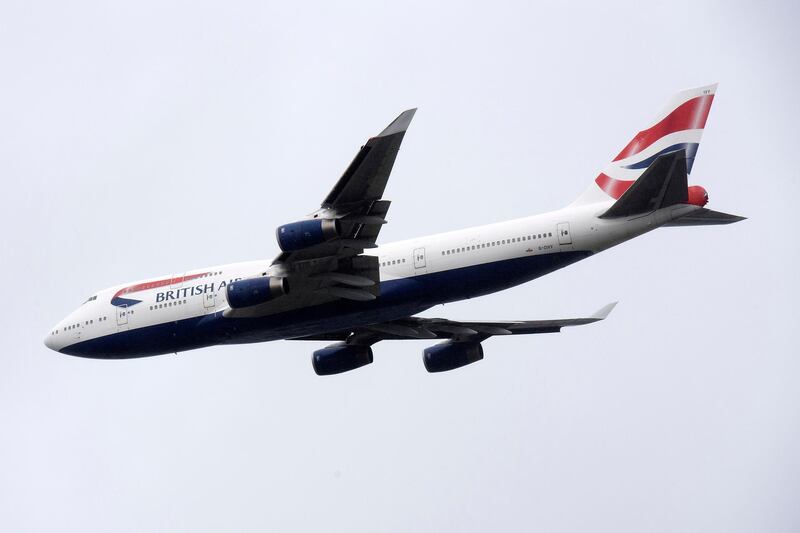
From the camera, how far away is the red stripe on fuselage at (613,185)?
36688 millimetres

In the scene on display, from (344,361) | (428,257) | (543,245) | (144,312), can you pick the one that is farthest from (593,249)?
(144,312)

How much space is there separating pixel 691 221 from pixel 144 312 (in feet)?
59.5

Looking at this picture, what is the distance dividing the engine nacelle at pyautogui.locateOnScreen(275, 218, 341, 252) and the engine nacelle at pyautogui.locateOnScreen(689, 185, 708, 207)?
10.1 meters

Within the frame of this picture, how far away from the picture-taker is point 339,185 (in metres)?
31.7

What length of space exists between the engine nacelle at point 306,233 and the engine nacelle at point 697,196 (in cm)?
1012

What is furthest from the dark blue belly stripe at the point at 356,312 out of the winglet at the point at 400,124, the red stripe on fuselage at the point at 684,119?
the winglet at the point at 400,124

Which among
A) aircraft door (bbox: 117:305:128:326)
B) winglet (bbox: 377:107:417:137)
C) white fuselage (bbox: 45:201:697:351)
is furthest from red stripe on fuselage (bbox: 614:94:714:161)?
aircraft door (bbox: 117:305:128:326)

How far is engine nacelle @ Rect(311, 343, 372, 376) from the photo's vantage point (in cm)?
4235

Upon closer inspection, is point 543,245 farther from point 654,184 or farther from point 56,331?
point 56,331

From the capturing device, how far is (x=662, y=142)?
3719 centimetres

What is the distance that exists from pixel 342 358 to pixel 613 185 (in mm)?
11935

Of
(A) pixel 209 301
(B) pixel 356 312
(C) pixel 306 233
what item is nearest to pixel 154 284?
(A) pixel 209 301

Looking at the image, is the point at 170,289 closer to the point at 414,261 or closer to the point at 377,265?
the point at 377,265

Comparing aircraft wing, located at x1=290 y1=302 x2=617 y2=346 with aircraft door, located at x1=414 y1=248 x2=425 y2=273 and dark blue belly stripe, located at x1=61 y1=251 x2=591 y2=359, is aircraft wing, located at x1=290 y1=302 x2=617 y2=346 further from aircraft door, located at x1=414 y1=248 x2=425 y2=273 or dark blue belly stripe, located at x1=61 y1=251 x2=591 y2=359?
aircraft door, located at x1=414 y1=248 x2=425 y2=273
